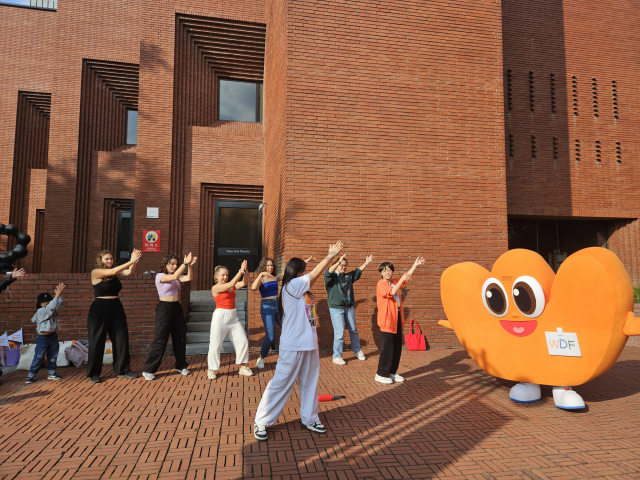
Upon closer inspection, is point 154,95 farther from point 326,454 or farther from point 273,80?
point 326,454

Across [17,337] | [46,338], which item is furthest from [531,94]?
[17,337]

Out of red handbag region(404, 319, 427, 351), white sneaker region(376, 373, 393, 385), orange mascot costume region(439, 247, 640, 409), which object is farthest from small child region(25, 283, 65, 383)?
red handbag region(404, 319, 427, 351)

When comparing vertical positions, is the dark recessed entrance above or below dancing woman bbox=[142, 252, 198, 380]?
above

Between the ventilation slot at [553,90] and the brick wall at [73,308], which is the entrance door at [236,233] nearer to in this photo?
the brick wall at [73,308]

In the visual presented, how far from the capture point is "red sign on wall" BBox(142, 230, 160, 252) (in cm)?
1064

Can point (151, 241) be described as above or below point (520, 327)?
above

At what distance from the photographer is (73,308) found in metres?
7.09

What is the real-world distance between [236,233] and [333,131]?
531 cm

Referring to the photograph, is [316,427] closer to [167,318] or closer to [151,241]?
[167,318]

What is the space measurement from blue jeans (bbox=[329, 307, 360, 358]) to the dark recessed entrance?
763 centimetres

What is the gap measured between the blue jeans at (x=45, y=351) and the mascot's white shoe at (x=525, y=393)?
6.23 m

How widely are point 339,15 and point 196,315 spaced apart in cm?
703

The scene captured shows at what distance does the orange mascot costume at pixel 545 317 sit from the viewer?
4062 mm

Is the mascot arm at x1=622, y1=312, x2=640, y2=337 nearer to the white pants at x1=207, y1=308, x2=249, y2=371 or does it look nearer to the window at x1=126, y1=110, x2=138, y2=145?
the white pants at x1=207, y1=308, x2=249, y2=371
